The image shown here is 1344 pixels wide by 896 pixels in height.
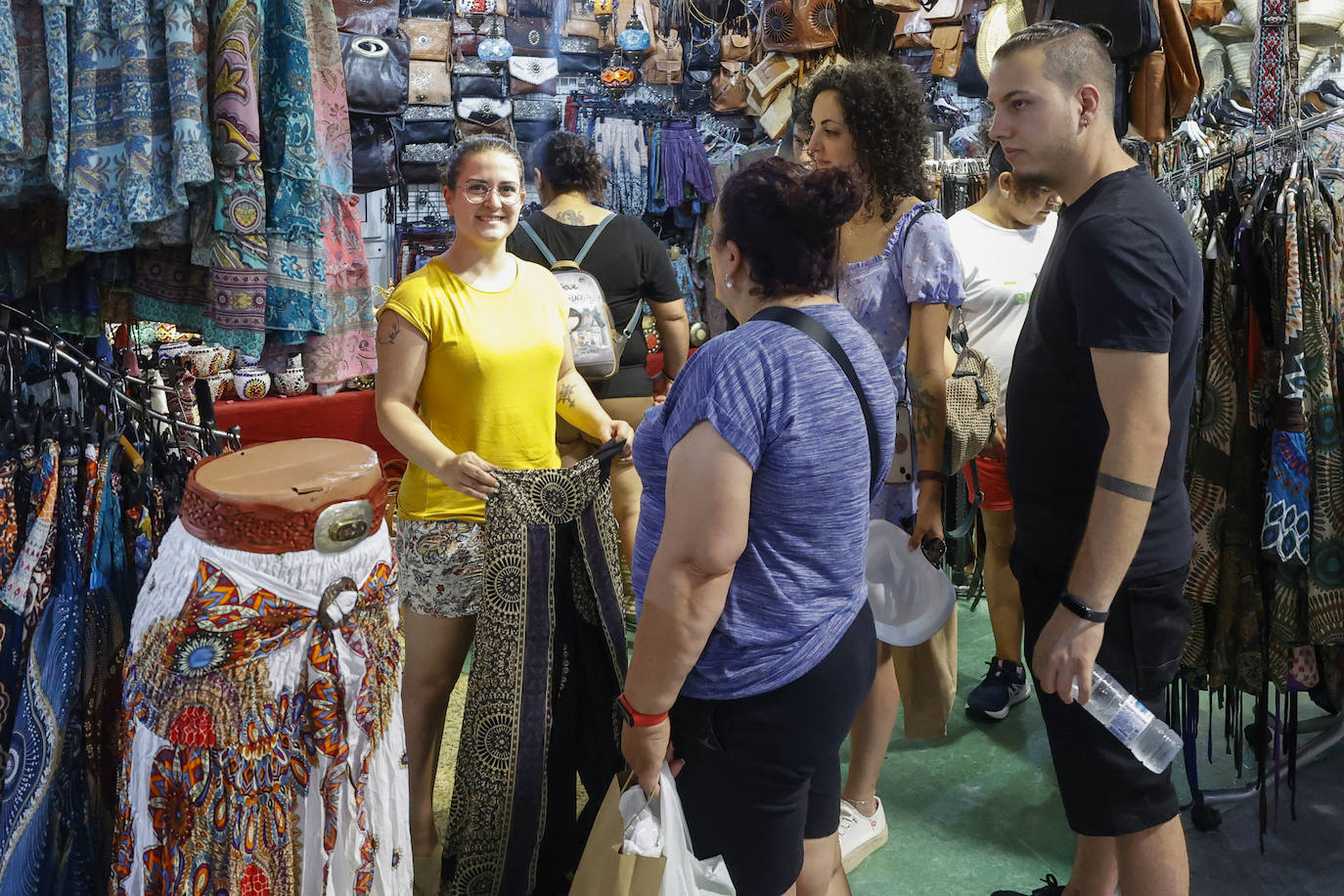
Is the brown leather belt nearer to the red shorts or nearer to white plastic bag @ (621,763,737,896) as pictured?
white plastic bag @ (621,763,737,896)

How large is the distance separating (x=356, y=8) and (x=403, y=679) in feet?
9.35

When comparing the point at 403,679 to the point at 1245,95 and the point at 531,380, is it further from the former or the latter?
the point at 1245,95

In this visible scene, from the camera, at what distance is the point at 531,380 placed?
2387mm

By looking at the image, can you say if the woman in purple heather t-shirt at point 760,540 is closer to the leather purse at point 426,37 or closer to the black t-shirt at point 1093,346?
the black t-shirt at point 1093,346

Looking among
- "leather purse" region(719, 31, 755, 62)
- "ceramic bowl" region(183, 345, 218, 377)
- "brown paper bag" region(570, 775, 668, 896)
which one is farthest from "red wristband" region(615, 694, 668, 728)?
"leather purse" region(719, 31, 755, 62)

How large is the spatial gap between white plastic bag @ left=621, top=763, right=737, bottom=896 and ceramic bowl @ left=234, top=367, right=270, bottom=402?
320 cm

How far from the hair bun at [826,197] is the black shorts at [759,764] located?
0.65 metres

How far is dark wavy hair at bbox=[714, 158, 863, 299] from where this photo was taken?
5.22 ft

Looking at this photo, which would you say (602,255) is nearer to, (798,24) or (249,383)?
(249,383)

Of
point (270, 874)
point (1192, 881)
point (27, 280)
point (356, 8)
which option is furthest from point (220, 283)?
point (356, 8)

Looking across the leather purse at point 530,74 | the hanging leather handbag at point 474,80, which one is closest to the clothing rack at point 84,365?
the hanging leather handbag at point 474,80

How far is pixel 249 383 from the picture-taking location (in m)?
4.25

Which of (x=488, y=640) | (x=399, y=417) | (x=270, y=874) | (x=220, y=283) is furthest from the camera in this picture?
(x=399, y=417)

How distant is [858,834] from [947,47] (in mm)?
5032
